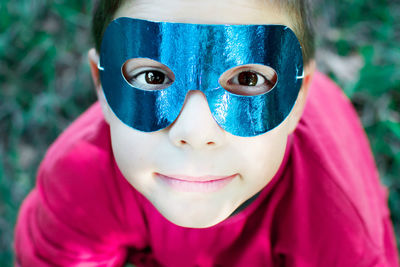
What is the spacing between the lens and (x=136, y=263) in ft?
5.54

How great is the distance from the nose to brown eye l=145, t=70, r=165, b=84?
87 millimetres

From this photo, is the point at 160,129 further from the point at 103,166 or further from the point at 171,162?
the point at 103,166

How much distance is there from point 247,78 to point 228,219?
483mm

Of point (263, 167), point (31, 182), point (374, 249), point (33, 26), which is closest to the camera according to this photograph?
point (263, 167)

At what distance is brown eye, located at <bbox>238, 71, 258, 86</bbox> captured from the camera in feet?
3.32

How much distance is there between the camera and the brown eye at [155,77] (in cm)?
102

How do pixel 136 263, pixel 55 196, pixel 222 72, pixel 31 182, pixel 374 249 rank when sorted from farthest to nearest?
1. pixel 31 182
2. pixel 136 263
3. pixel 55 196
4. pixel 374 249
5. pixel 222 72

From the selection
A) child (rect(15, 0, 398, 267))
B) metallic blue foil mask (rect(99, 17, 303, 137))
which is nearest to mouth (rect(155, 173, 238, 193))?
child (rect(15, 0, 398, 267))

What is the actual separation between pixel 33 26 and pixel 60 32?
13 centimetres

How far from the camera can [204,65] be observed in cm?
95

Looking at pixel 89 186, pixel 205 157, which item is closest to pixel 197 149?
pixel 205 157

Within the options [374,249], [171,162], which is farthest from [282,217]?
[171,162]

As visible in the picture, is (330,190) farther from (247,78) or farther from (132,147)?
(132,147)

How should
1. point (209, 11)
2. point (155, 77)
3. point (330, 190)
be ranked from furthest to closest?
point (330, 190)
point (155, 77)
point (209, 11)
